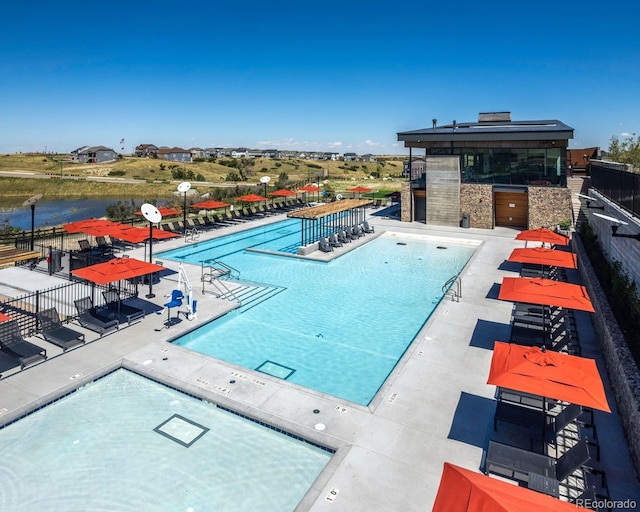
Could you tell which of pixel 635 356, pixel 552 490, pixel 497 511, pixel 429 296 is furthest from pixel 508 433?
pixel 429 296

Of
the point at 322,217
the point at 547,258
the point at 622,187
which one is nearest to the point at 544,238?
the point at 547,258

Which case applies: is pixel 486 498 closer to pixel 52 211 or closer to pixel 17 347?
pixel 17 347

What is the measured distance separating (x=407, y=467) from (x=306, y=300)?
917cm

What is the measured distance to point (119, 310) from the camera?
42.0 ft

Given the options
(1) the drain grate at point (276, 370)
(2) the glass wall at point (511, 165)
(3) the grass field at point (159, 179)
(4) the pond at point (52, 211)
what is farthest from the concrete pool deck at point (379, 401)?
(3) the grass field at point (159, 179)

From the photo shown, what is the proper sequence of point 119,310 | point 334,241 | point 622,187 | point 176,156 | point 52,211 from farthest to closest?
point 176,156
point 52,211
point 334,241
point 622,187
point 119,310

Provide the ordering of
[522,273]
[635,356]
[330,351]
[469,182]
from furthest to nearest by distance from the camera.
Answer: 1. [469,182]
2. [522,273]
3. [330,351]
4. [635,356]

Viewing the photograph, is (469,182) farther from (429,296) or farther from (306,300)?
(306,300)

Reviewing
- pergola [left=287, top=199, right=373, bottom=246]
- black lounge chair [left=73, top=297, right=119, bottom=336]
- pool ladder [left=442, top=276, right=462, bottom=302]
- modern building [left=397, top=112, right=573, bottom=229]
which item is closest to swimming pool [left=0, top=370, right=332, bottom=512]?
black lounge chair [left=73, top=297, right=119, bottom=336]

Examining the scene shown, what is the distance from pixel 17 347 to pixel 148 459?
584 centimetres

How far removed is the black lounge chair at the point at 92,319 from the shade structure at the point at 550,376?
1044 centimetres

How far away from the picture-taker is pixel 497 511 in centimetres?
403

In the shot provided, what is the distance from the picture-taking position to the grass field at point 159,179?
66225 millimetres

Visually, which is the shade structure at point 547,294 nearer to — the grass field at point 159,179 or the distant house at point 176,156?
the grass field at point 159,179
